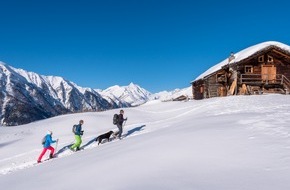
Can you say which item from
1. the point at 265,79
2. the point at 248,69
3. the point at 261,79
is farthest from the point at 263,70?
the point at 248,69

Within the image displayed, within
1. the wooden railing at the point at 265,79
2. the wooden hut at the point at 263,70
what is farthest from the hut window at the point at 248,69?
the wooden railing at the point at 265,79

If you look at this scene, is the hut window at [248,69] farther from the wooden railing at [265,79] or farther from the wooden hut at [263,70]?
the wooden railing at [265,79]

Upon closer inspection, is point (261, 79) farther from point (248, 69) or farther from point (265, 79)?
point (248, 69)

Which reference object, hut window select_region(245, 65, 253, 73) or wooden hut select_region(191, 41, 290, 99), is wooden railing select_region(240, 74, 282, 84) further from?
hut window select_region(245, 65, 253, 73)

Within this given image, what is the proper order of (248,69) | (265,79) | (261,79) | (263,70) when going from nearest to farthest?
(265,79)
(261,79)
(263,70)
(248,69)

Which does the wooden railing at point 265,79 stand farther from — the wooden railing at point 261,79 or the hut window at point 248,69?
the hut window at point 248,69

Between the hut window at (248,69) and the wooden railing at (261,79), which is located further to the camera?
the hut window at (248,69)

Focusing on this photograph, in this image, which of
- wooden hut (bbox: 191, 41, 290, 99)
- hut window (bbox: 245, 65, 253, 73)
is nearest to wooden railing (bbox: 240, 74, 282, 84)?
wooden hut (bbox: 191, 41, 290, 99)

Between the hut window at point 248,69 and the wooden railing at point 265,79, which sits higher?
the hut window at point 248,69

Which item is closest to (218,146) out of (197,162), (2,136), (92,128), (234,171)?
(197,162)

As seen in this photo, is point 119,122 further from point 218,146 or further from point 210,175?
point 210,175

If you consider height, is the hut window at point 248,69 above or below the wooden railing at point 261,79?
above

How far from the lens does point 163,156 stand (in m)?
10.3

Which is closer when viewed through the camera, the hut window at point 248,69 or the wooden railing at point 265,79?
the wooden railing at point 265,79
